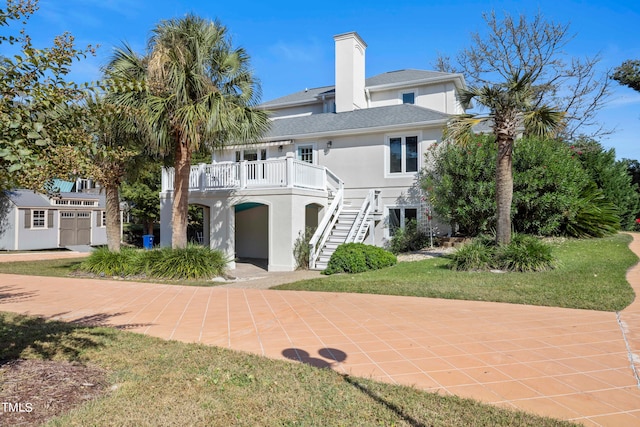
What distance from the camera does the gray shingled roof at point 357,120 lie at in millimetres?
18234

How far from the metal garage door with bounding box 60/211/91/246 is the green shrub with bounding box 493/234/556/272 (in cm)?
2679

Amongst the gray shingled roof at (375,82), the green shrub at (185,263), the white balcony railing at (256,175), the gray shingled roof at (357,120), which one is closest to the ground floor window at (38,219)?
the white balcony railing at (256,175)

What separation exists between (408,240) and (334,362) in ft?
40.7

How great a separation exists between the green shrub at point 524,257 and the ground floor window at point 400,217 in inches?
251

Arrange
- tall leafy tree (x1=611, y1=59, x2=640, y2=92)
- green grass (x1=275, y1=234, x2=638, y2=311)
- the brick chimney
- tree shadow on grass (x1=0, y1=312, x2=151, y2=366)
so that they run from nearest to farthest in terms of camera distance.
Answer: tree shadow on grass (x1=0, y1=312, x2=151, y2=366) → green grass (x1=275, y1=234, x2=638, y2=311) → the brick chimney → tall leafy tree (x1=611, y1=59, x2=640, y2=92)

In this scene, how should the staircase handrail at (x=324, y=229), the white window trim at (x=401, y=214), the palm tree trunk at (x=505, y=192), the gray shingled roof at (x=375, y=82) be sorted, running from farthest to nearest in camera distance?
the gray shingled roof at (x=375, y=82), the white window trim at (x=401, y=214), the staircase handrail at (x=324, y=229), the palm tree trunk at (x=505, y=192)

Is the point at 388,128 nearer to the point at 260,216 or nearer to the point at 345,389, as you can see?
the point at 260,216

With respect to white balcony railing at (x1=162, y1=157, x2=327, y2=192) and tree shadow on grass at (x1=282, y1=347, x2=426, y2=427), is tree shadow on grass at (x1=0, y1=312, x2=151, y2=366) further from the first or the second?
white balcony railing at (x1=162, y1=157, x2=327, y2=192)

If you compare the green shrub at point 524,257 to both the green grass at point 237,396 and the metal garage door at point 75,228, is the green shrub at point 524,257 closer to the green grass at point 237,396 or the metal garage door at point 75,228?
the green grass at point 237,396

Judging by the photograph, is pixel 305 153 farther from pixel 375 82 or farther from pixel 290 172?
pixel 375 82

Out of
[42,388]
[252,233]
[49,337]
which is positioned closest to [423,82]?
[252,233]

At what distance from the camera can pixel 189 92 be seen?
12.8m

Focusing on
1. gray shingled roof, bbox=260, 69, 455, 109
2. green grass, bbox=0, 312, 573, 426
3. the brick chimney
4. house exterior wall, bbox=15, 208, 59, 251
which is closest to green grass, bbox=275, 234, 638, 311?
green grass, bbox=0, 312, 573, 426

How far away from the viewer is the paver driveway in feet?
13.9
